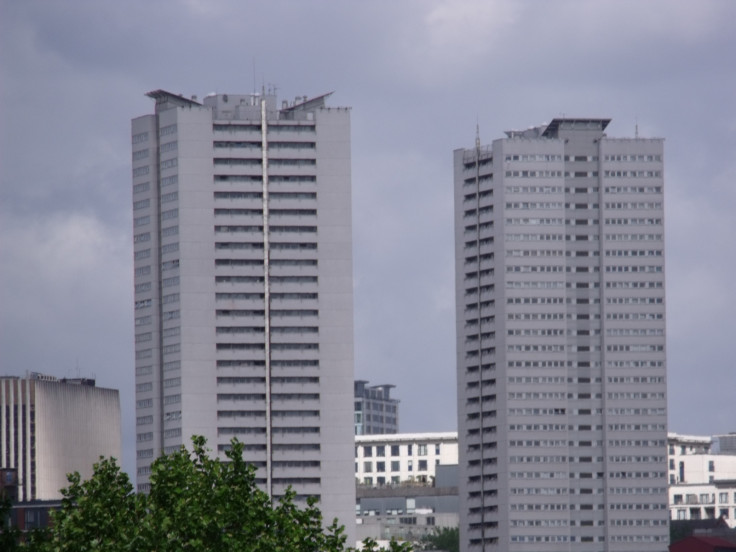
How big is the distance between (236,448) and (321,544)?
24.2ft

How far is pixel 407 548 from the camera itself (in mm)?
88938

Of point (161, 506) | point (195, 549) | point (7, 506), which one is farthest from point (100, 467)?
point (7, 506)

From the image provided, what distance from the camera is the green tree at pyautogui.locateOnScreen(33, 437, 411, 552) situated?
89.5m

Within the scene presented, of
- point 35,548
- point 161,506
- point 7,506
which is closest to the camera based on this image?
point 7,506

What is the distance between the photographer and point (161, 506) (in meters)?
94.6

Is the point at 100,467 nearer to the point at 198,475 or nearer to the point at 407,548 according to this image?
the point at 198,475

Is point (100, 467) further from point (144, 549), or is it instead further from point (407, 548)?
point (407, 548)

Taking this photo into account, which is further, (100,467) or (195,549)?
(100,467)

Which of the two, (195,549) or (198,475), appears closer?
(195,549)

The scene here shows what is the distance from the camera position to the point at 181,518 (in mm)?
90625

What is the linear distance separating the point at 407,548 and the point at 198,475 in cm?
1480

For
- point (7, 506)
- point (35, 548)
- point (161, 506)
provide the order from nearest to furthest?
point (7, 506)
point (35, 548)
point (161, 506)

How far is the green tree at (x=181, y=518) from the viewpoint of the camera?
89.5m

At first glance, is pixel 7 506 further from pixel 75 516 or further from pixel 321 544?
pixel 321 544
